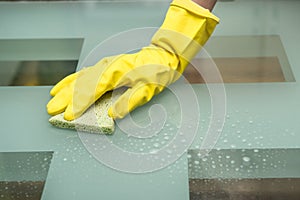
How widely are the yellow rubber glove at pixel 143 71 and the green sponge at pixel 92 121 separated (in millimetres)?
17

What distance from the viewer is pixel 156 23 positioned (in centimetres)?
210

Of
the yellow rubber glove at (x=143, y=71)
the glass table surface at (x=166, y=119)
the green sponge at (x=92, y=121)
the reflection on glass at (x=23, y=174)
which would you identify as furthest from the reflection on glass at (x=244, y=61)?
the reflection on glass at (x=23, y=174)

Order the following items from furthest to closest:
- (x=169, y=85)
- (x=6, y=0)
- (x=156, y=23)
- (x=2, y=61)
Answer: (x=6, y=0) < (x=156, y=23) < (x=2, y=61) < (x=169, y=85)

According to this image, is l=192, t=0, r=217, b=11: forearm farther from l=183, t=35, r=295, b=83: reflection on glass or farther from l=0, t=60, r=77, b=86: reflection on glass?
l=0, t=60, r=77, b=86: reflection on glass

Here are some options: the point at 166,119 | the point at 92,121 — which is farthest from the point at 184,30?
the point at 92,121

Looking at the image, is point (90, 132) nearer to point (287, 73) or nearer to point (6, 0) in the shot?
point (287, 73)

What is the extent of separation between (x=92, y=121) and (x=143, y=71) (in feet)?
0.76

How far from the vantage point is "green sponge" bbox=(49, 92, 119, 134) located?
57.0 inches

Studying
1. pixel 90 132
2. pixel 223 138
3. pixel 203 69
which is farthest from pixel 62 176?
pixel 203 69

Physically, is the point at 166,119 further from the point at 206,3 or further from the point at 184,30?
the point at 206,3

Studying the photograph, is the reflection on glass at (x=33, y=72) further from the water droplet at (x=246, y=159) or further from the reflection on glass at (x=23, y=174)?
the water droplet at (x=246, y=159)

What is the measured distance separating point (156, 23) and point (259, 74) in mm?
545

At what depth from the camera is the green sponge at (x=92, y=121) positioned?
4.75ft

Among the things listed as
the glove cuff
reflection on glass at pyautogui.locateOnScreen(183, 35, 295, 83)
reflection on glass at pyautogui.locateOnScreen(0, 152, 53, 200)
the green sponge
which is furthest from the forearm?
reflection on glass at pyautogui.locateOnScreen(0, 152, 53, 200)
